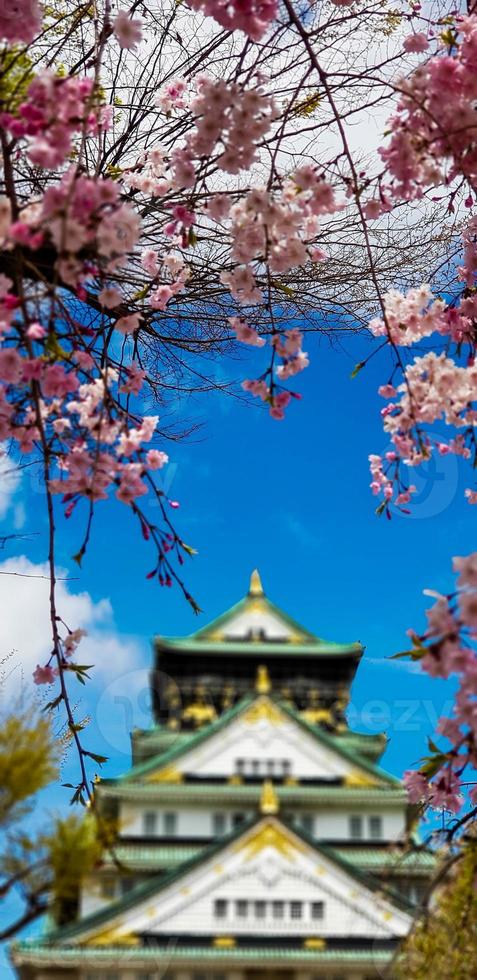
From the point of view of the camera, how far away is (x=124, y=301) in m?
5.75

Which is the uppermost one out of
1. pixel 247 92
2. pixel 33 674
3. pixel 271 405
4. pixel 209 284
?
pixel 209 284

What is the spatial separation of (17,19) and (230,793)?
328 cm

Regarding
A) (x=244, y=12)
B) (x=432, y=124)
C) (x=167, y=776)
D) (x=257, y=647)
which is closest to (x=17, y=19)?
Answer: (x=244, y=12)

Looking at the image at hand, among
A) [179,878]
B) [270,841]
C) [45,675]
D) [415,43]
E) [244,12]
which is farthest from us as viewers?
[415,43]

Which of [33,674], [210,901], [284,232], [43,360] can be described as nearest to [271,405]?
[284,232]

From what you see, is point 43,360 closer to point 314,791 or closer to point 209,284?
point 314,791

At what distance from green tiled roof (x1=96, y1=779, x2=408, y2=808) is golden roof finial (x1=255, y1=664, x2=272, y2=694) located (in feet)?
1.09

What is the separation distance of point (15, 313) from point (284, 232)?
1.25 metres

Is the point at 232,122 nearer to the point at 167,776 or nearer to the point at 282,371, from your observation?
the point at 282,371

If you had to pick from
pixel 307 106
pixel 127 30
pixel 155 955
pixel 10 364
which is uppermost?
pixel 307 106

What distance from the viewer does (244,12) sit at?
3.92m

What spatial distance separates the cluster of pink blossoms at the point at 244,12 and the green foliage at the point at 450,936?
3.35m

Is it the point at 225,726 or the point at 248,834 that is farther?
the point at 225,726

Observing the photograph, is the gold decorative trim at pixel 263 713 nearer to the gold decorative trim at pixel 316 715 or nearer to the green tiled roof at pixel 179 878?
the gold decorative trim at pixel 316 715
